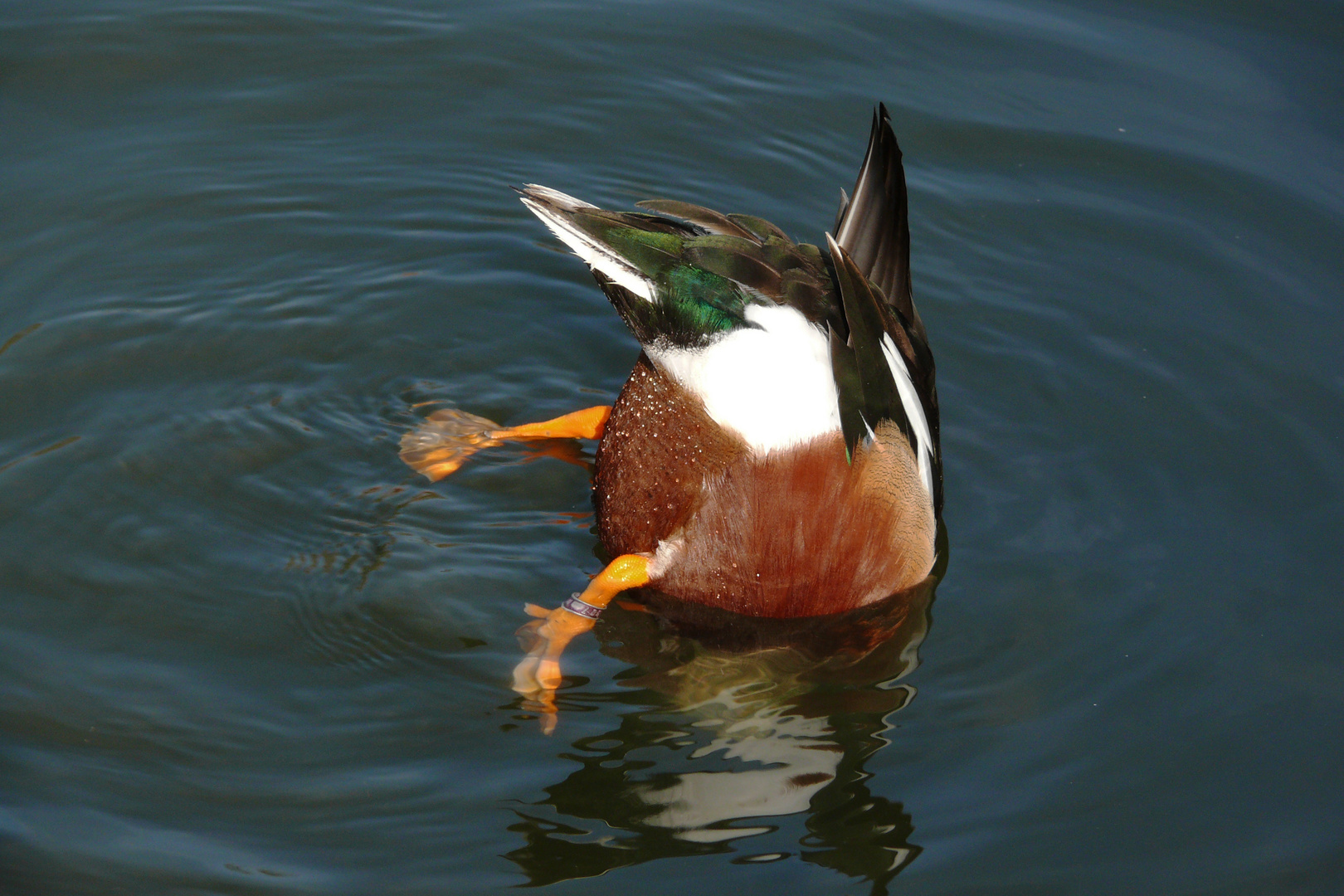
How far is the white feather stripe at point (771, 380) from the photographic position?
3.35 m

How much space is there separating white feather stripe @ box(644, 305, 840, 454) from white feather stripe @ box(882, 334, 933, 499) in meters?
0.33

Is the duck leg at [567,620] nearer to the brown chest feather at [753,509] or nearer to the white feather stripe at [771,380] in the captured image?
the brown chest feather at [753,509]

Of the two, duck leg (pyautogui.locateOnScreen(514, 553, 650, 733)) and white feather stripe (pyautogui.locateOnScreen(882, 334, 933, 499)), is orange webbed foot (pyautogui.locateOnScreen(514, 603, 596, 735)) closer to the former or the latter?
duck leg (pyautogui.locateOnScreen(514, 553, 650, 733))

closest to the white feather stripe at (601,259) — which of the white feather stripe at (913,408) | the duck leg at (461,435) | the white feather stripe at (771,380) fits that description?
the white feather stripe at (771,380)

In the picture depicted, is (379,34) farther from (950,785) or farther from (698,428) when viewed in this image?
(950,785)

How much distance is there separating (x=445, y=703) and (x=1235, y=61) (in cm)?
549

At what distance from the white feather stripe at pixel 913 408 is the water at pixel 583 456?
16.0 inches

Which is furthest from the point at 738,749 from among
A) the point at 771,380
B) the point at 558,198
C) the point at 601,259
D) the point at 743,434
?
the point at 558,198

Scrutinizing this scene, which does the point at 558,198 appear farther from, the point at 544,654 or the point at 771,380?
the point at 544,654

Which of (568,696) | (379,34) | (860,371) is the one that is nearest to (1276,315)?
(860,371)

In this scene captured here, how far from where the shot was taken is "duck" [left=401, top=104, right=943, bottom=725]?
3354 millimetres

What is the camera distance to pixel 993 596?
3900 mm

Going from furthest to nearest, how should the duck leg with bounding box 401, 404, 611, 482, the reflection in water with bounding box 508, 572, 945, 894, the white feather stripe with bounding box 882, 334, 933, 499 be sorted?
the duck leg with bounding box 401, 404, 611, 482 → the white feather stripe with bounding box 882, 334, 933, 499 → the reflection in water with bounding box 508, 572, 945, 894

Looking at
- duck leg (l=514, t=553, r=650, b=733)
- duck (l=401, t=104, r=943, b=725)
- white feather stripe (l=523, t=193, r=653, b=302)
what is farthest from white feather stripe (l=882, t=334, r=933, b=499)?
duck leg (l=514, t=553, r=650, b=733)
